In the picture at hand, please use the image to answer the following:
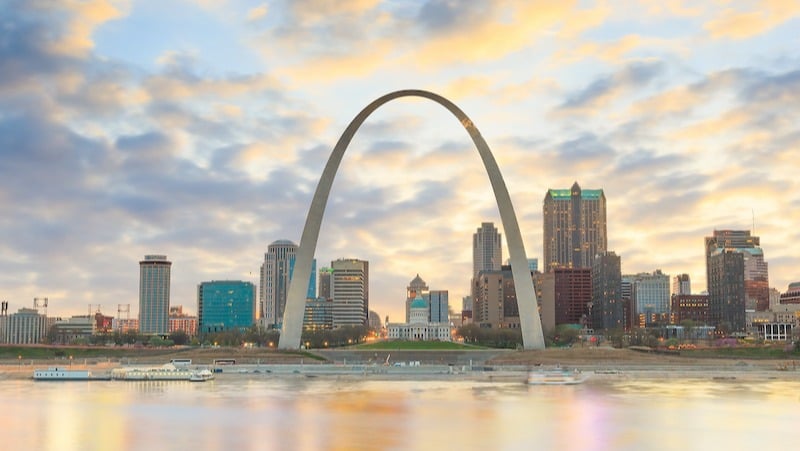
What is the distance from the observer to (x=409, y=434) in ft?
112

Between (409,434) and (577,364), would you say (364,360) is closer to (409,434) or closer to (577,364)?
(577,364)

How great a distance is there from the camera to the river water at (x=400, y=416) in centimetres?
3244

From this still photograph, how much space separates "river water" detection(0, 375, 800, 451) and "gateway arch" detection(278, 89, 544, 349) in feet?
91.1

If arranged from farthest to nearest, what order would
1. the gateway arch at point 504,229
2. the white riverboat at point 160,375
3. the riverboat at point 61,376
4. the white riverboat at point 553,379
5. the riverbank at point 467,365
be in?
the gateway arch at point 504,229, the riverbank at point 467,365, the white riverboat at point 160,375, the riverboat at point 61,376, the white riverboat at point 553,379

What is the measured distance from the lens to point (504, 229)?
86.6m

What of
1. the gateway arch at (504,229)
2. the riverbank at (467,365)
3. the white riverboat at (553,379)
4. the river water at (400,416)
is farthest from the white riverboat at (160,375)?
the white riverboat at (553,379)

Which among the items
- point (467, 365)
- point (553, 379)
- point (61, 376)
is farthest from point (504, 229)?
point (61, 376)

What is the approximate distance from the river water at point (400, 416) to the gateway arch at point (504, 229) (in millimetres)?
27768

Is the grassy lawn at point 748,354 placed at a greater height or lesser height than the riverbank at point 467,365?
greater

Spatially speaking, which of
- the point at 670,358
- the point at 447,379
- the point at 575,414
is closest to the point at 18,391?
the point at 447,379

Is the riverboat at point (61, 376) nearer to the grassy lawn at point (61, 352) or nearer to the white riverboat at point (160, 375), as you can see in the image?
the white riverboat at point (160, 375)

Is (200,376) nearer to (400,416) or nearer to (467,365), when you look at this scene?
(467,365)

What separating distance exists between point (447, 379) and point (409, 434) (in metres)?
30.9

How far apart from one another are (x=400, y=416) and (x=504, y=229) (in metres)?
48.8
